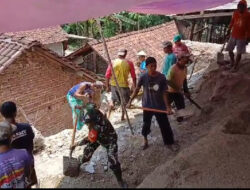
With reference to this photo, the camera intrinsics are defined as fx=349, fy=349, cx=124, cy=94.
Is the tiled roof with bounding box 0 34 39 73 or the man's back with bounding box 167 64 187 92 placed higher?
the man's back with bounding box 167 64 187 92

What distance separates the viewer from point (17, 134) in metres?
3.51

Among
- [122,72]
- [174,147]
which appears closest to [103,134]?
[174,147]

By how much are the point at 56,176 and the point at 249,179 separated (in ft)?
8.56

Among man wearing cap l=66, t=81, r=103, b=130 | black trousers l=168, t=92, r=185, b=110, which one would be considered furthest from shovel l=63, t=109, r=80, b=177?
black trousers l=168, t=92, r=185, b=110

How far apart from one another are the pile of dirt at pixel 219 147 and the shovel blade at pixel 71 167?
1.32 meters

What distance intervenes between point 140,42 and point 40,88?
14.2ft

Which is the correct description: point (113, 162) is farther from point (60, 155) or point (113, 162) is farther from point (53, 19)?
point (53, 19)

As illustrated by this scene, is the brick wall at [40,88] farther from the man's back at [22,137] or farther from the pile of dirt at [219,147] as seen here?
the man's back at [22,137]

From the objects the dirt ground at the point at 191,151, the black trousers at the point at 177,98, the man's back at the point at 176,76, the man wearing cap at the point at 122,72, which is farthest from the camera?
the man wearing cap at the point at 122,72

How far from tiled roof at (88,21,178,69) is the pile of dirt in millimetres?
5151

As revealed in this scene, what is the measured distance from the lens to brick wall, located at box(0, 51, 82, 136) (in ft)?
27.1

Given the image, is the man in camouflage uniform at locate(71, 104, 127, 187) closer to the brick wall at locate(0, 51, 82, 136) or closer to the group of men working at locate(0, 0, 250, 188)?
the group of men working at locate(0, 0, 250, 188)

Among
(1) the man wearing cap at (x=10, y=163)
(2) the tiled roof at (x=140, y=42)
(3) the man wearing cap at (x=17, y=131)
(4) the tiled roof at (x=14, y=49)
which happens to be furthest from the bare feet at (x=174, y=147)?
(2) the tiled roof at (x=140, y=42)

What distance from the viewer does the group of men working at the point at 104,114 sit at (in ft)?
9.71
